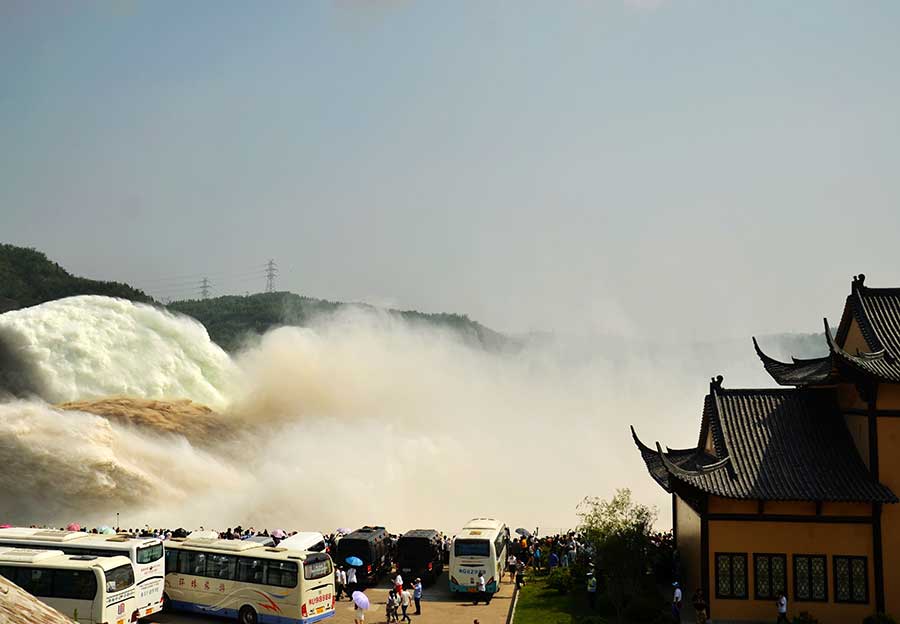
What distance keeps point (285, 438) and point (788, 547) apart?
46012 mm

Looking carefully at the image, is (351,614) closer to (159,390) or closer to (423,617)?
(423,617)

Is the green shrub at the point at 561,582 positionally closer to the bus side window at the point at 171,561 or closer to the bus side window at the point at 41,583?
the bus side window at the point at 171,561

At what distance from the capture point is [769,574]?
88.2 feet

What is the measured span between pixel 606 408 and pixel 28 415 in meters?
61.3

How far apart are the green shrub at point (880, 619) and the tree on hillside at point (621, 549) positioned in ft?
22.4

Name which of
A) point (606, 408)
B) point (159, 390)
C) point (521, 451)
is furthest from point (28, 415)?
point (606, 408)

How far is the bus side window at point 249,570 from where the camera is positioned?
1032 inches

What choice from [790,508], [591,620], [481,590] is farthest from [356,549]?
[790,508]

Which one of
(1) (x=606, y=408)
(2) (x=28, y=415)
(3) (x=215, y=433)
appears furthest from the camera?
(1) (x=606, y=408)

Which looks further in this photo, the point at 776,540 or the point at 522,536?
the point at 522,536

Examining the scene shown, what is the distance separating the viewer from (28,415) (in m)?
53.1

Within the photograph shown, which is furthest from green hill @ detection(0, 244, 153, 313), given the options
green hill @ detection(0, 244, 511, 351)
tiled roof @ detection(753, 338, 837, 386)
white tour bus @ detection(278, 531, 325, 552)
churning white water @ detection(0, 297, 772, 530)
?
tiled roof @ detection(753, 338, 837, 386)

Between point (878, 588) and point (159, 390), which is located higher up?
point (159, 390)

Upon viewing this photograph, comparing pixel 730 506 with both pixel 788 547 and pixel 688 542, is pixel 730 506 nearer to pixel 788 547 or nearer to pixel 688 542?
pixel 788 547
